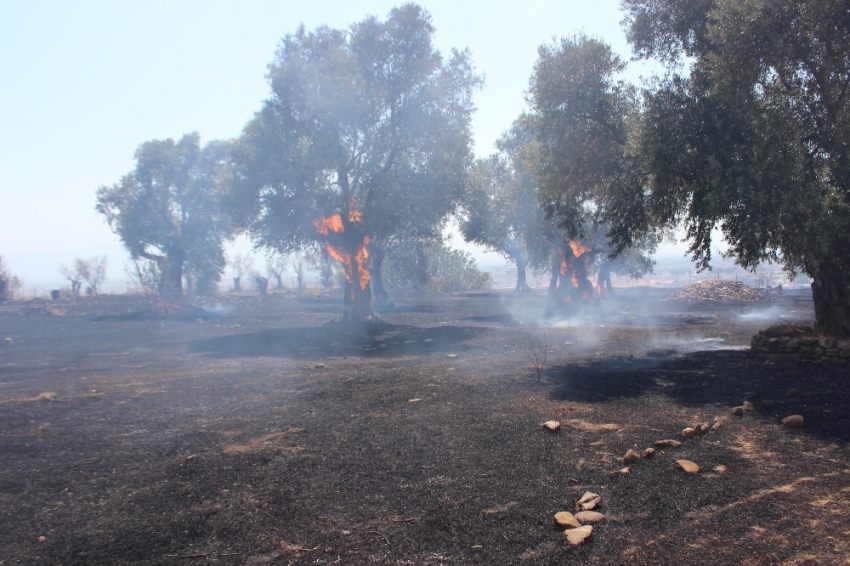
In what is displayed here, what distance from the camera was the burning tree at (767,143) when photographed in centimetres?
1034

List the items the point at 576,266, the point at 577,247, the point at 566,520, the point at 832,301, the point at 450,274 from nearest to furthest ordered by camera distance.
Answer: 1. the point at 566,520
2. the point at 832,301
3. the point at 577,247
4. the point at 576,266
5. the point at 450,274

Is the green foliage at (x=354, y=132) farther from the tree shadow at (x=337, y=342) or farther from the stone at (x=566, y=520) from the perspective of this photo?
the stone at (x=566, y=520)

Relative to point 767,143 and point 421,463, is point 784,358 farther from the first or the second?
point 421,463

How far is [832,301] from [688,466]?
354 inches

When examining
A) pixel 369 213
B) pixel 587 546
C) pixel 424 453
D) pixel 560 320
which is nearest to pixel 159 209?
pixel 369 213

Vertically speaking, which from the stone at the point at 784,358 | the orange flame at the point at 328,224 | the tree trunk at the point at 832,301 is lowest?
the stone at the point at 784,358

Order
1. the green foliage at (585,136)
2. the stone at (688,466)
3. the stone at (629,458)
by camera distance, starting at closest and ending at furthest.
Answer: the stone at (688,466)
the stone at (629,458)
the green foliage at (585,136)

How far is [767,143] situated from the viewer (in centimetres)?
1062

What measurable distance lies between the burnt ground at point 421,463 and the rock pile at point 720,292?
28932 mm

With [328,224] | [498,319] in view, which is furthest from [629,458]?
[498,319]

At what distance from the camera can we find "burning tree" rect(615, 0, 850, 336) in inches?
407

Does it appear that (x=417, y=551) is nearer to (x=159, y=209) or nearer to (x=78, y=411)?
(x=78, y=411)

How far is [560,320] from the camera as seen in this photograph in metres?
27.3

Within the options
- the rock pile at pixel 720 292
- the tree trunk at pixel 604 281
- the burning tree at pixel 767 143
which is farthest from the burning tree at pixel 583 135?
the rock pile at pixel 720 292
